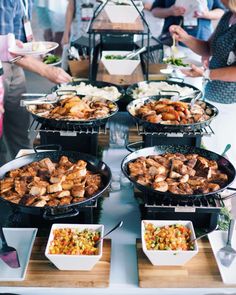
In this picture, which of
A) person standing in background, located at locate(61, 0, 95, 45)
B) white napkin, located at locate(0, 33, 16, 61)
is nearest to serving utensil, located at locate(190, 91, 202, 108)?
white napkin, located at locate(0, 33, 16, 61)

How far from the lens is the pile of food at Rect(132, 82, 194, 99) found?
1.96 meters

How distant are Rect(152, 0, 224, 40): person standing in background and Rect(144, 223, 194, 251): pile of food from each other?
8.55ft

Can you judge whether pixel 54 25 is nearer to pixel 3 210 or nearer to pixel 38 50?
pixel 38 50

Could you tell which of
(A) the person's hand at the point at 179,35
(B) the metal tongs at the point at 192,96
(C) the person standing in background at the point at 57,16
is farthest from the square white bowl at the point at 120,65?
(C) the person standing in background at the point at 57,16

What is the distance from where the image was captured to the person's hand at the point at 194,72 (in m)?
2.24

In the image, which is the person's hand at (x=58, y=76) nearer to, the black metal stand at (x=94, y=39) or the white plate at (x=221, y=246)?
the black metal stand at (x=94, y=39)

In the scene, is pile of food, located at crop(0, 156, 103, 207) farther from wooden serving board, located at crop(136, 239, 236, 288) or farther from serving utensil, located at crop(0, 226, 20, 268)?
wooden serving board, located at crop(136, 239, 236, 288)

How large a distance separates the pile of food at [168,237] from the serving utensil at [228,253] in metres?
0.11

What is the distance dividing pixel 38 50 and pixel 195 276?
5.19 ft

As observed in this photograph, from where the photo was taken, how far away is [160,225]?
3.88ft

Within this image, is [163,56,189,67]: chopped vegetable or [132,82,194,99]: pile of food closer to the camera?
[132,82,194,99]: pile of food

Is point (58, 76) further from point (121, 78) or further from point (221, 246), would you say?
point (221, 246)

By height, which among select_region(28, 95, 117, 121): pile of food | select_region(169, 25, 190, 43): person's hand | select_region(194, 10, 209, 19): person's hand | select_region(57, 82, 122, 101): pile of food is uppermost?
select_region(194, 10, 209, 19): person's hand

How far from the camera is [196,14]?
3355 mm
